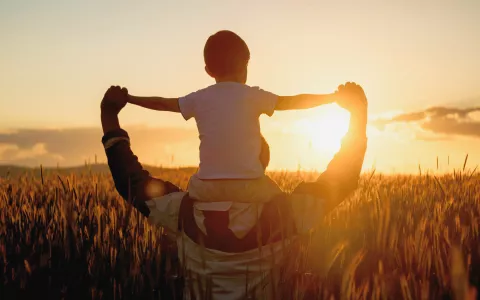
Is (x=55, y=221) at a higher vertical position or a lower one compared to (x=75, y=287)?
higher

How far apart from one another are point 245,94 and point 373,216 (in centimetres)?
139

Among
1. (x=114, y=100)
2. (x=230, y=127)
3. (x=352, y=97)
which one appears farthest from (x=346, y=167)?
(x=114, y=100)

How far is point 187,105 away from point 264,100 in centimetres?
44

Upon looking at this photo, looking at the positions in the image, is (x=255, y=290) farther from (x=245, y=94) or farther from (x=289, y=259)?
(x=245, y=94)

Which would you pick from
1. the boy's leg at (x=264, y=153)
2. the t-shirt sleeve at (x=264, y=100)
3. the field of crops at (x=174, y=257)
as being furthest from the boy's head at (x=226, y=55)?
the field of crops at (x=174, y=257)

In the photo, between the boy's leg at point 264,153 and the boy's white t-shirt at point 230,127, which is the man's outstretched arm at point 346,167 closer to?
the boy's leg at point 264,153

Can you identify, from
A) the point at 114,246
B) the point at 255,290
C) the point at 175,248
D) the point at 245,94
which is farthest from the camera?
the point at 175,248

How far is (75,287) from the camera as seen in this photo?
2.74 metres

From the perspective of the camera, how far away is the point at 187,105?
308cm

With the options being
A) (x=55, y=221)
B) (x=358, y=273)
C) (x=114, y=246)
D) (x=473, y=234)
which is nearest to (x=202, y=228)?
(x=114, y=246)

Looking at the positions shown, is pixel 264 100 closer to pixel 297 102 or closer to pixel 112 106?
pixel 297 102

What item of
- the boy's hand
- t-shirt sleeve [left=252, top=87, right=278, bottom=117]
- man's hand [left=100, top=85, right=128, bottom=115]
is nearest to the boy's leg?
t-shirt sleeve [left=252, top=87, right=278, bottom=117]

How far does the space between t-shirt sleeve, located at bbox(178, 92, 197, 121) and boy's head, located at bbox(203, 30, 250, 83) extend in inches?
7.7

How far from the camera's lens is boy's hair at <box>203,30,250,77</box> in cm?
305
